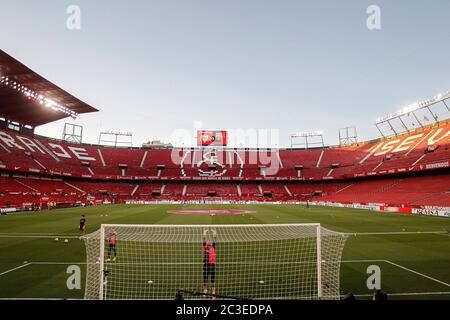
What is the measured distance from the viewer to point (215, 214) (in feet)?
107

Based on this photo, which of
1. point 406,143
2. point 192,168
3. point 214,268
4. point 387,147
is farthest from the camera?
point 192,168

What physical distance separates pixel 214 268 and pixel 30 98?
48149mm

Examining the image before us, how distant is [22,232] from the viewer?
19.3 m

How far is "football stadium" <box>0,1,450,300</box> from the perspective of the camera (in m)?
8.91

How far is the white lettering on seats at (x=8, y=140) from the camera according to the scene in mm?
51369

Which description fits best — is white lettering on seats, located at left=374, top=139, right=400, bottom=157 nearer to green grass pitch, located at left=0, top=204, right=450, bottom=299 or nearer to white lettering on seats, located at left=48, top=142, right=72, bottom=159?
green grass pitch, located at left=0, top=204, right=450, bottom=299

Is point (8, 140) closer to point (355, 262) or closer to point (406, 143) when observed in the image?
point (355, 262)

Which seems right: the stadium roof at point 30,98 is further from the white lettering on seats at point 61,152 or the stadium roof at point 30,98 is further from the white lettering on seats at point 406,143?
the white lettering on seats at point 406,143

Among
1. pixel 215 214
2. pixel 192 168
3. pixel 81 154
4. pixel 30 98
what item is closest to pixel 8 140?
pixel 30 98

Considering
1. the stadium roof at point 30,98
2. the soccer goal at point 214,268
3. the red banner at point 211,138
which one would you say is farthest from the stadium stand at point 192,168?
the soccer goal at point 214,268

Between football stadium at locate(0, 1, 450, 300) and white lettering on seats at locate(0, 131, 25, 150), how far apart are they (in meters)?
0.37

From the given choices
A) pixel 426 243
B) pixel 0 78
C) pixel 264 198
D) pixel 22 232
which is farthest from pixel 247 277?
pixel 264 198

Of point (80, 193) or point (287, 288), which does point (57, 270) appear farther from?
point (80, 193)

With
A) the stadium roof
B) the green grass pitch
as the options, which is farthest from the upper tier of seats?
the green grass pitch
